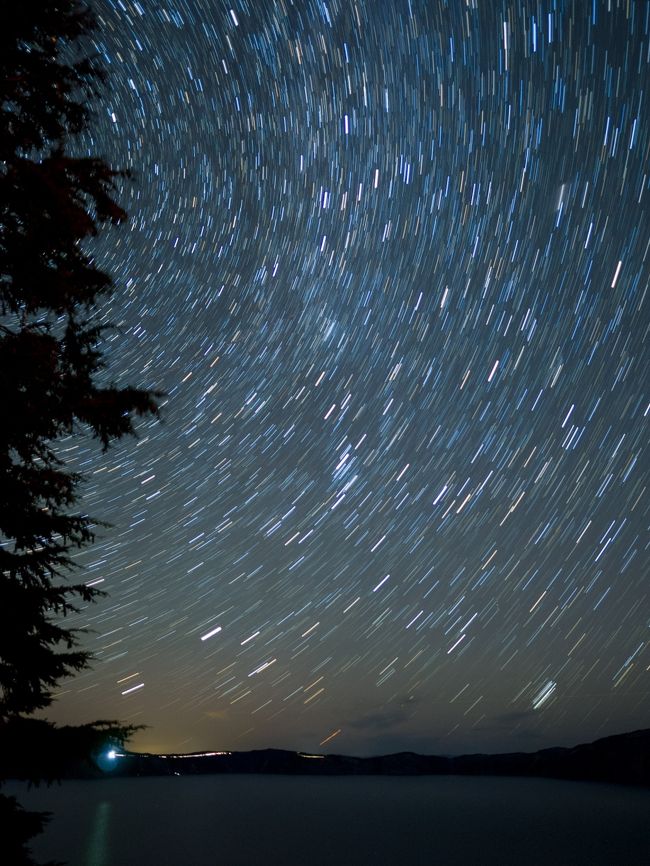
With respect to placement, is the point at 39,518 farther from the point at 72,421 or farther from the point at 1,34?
the point at 1,34

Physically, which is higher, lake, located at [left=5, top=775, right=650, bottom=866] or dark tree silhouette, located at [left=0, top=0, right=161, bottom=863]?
dark tree silhouette, located at [left=0, top=0, right=161, bottom=863]

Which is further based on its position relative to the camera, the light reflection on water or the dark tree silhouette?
the light reflection on water

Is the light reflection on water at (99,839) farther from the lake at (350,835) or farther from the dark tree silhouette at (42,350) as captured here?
the dark tree silhouette at (42,350)

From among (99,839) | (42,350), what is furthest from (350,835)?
(42,350)

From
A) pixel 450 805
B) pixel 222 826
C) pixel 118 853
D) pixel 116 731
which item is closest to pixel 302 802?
pixel 450 805

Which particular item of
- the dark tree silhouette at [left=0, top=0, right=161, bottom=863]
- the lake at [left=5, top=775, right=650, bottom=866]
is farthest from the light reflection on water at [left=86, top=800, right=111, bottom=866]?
the dark tree silhouette at [left=0, top=0, right=161, bottom=863]

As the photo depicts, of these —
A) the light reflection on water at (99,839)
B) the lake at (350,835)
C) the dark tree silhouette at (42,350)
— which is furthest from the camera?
the lake at (350,835)

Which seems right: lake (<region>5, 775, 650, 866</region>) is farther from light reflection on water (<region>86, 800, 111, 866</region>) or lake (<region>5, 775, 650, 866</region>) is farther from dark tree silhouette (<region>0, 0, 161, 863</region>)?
dark tree silhouette (<region>0, 0, 161, 863</region>)

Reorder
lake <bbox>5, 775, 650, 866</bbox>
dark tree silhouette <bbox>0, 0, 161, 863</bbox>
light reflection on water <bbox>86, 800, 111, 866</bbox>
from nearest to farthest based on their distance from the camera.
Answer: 1. dark tree silhouette <bbox>0, 0, 161, 863</bbox>
2. light reflection on water <bbox>86, 800, 111, 866</bbox>
3. lake <bbox>5, 775, 650, 866</bbox>

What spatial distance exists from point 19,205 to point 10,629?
116 inches

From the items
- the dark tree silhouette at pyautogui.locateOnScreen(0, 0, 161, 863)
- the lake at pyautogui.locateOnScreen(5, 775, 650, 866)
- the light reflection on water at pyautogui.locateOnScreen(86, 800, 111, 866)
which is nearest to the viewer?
the dark tree silhouette at pyautogui.locateOnScreen(0, 0, 161, 863)

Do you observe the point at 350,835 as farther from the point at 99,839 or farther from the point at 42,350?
the point at 42,350

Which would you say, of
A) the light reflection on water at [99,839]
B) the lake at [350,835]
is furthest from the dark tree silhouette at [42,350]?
the light reflection on water at [99,839]

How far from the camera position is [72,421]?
4461mm
